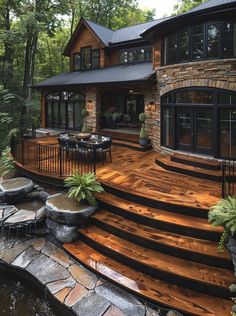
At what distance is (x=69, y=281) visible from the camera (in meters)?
5.25

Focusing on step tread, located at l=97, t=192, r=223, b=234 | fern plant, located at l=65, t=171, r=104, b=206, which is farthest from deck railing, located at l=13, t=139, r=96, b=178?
step tread, located at l=97, t=192, r=223, b=234

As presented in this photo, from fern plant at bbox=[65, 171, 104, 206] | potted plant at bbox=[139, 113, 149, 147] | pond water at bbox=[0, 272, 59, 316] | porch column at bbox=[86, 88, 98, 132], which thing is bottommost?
pond water at bbox=[0, 272, 59, 316]

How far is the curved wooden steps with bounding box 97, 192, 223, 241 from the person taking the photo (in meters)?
5.42

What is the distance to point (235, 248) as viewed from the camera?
4.43 metres

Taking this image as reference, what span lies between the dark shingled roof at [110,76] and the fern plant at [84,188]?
6.36 m

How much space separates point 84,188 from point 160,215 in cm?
206

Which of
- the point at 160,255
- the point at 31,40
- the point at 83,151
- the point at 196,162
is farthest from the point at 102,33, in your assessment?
the point at 160,255

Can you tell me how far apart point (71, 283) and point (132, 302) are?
1300 millimetres

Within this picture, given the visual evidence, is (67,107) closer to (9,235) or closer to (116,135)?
(116,135)

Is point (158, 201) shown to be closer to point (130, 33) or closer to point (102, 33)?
point (130, 33)

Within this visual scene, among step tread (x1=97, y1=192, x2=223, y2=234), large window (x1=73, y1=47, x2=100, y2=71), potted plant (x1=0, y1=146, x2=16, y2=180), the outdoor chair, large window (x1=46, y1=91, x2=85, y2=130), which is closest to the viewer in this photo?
step tread (x1=97, y1=192, x2=223, y2=234)

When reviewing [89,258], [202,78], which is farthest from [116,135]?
[89,258]

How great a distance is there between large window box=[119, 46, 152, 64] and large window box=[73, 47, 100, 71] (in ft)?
5.76

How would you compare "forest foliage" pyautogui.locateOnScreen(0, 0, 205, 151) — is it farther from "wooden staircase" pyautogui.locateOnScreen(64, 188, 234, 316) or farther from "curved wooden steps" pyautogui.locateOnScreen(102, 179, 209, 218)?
"wooden staircase" pyautogui.locateOnScreen(64, 188, 234, 316)
